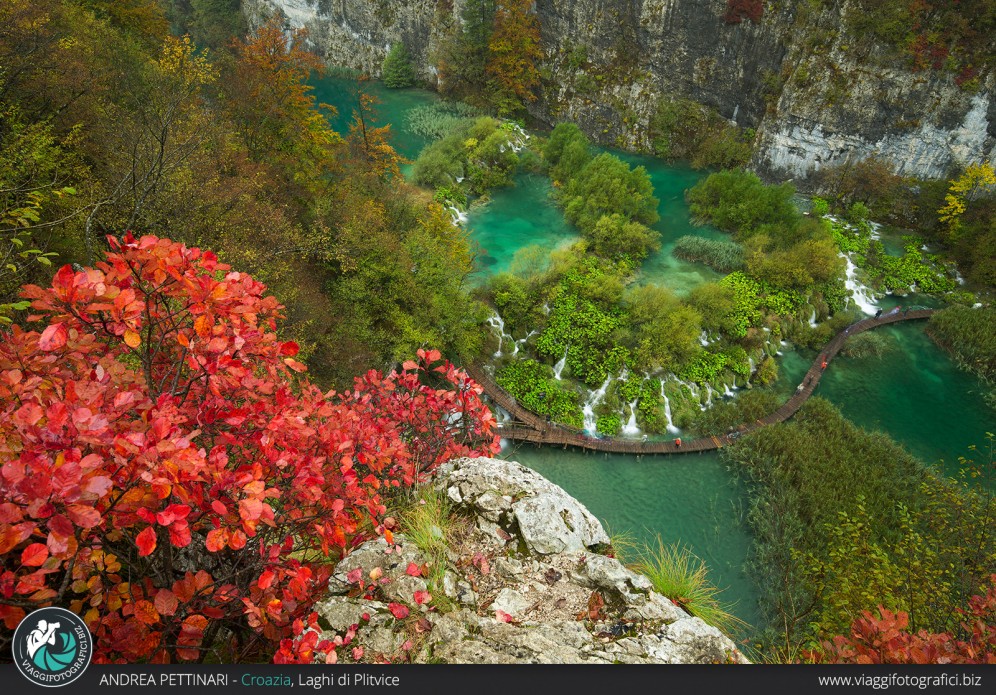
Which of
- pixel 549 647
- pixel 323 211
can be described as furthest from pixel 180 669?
pixel 323 211

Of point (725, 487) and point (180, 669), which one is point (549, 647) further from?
point (725, 487)

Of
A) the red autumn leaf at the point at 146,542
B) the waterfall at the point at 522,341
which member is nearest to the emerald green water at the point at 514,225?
the waterfall at the point at 522,341

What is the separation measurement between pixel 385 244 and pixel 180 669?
1485cm

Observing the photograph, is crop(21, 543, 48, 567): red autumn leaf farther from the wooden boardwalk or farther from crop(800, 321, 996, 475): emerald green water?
crop(800, 321, 996, 475): emerald green water

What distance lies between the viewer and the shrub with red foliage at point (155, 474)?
279cm

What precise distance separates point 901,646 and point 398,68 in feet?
159

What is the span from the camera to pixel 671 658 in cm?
391

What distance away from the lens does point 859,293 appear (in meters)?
25.1

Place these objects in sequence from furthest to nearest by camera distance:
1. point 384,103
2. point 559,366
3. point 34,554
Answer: point 384,103 < point 559,366 < point 34,554

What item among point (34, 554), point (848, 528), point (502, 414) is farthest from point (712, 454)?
point (34, 554)

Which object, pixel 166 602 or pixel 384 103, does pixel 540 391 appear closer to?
pixel 166 602

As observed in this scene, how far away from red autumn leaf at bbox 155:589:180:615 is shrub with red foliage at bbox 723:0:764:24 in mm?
39886

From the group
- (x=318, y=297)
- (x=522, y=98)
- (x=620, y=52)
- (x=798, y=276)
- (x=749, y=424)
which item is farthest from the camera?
(x=522, y=98)

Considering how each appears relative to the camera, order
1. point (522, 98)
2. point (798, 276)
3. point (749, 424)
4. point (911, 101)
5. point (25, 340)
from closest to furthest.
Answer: point (25, 340), point (749, 424), point (798, 276), point (911, 101), point (522, 98)
